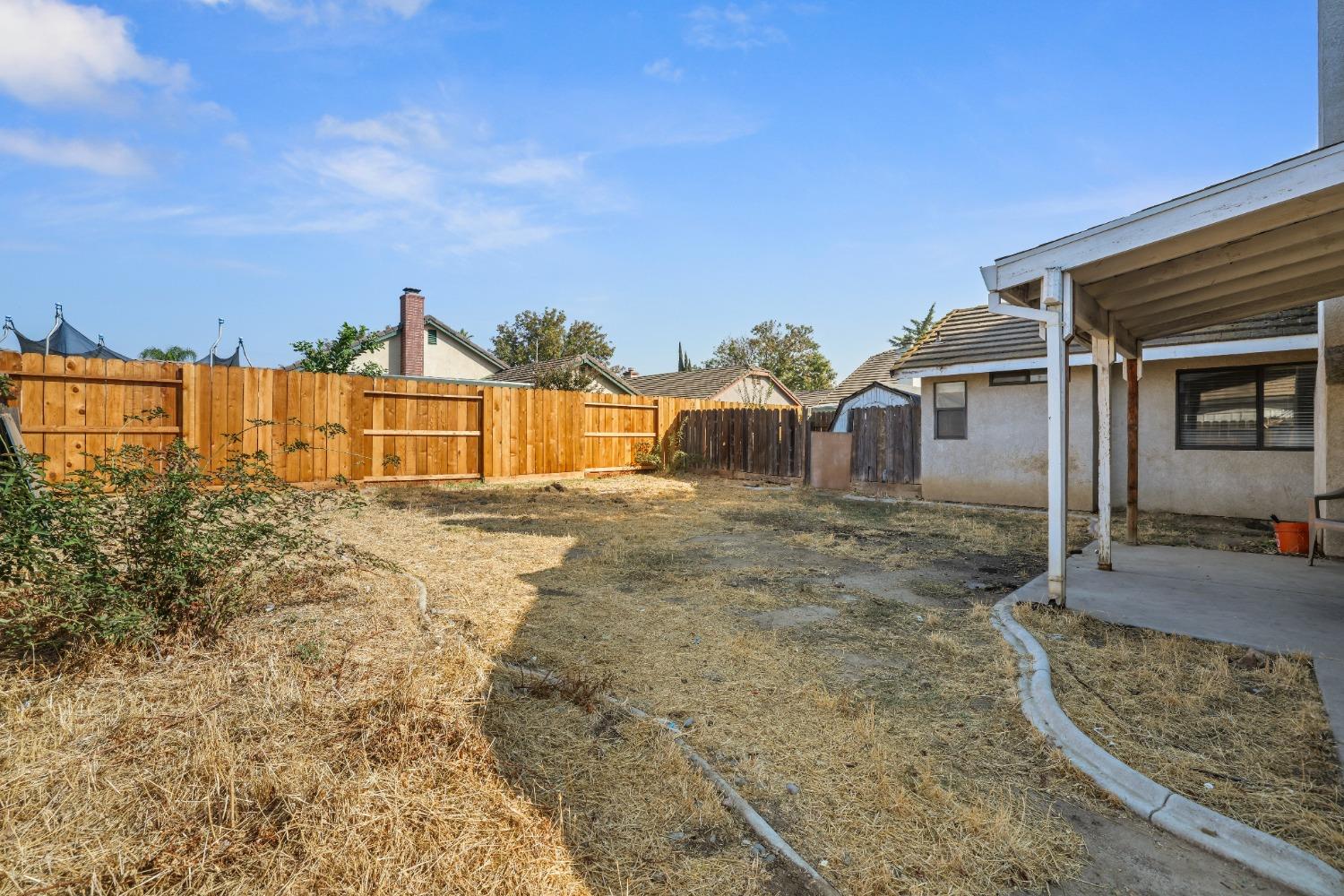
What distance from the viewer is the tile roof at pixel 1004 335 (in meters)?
8.48

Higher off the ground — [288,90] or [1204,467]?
[288,90]

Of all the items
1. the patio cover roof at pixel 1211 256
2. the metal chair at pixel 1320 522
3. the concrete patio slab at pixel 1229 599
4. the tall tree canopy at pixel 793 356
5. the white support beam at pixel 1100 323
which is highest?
the tall tree canopy at pixel 793 356

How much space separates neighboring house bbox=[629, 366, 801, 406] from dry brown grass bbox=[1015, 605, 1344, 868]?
26363 mm

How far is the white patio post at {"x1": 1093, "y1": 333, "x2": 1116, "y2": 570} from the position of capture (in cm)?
583

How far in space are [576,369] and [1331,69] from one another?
22.9 meters

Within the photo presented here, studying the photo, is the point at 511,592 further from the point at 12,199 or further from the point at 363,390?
the point at 12,199

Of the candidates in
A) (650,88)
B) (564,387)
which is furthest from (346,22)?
(564,387)

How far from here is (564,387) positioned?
85.2ft

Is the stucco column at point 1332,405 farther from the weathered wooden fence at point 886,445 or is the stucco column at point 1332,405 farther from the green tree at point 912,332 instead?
the green tree at point 912,332

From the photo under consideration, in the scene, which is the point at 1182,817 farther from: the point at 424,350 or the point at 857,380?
the point at 857,380

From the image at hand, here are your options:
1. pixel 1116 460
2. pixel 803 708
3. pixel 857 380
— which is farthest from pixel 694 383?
pixel 803 708

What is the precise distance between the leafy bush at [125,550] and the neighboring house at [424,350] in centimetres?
2246

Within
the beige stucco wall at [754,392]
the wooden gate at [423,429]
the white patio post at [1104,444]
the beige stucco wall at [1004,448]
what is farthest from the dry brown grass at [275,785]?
the beige stucco wall at [754,392]

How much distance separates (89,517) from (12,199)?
48.0 ft
